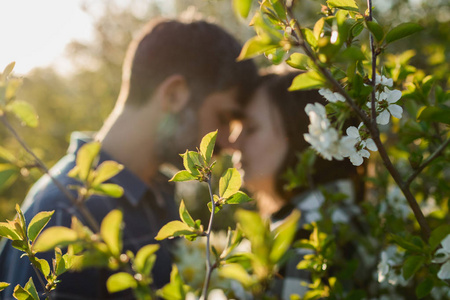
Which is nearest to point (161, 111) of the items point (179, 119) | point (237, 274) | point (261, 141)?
point (179, 119)

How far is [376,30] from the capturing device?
52cm

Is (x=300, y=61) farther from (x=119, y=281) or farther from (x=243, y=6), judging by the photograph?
(x=119, y=281)

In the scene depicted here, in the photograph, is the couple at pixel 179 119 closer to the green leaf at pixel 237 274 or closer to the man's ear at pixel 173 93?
the man's ear at pixel 173 93

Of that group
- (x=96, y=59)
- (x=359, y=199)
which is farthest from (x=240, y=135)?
(x=96, y=59)

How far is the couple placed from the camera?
1622 mm

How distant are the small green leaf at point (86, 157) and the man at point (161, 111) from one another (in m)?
1.05

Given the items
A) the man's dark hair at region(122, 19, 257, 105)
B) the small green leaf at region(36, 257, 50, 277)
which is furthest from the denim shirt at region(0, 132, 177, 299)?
the man's dark hair at region(122, 19, 257, 105)

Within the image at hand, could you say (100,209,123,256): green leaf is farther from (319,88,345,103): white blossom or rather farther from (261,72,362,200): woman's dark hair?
(261,72,362,200): woman's dark hair

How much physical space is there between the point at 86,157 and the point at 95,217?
1073 millimetres

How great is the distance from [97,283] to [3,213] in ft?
9.92

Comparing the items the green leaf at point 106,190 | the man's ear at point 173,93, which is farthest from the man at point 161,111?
the green leaf at point 106,190

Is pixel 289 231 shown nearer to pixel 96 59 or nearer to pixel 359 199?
pixel 359 199

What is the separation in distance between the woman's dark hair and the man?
0.72 ft

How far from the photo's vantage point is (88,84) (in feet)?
19.4
